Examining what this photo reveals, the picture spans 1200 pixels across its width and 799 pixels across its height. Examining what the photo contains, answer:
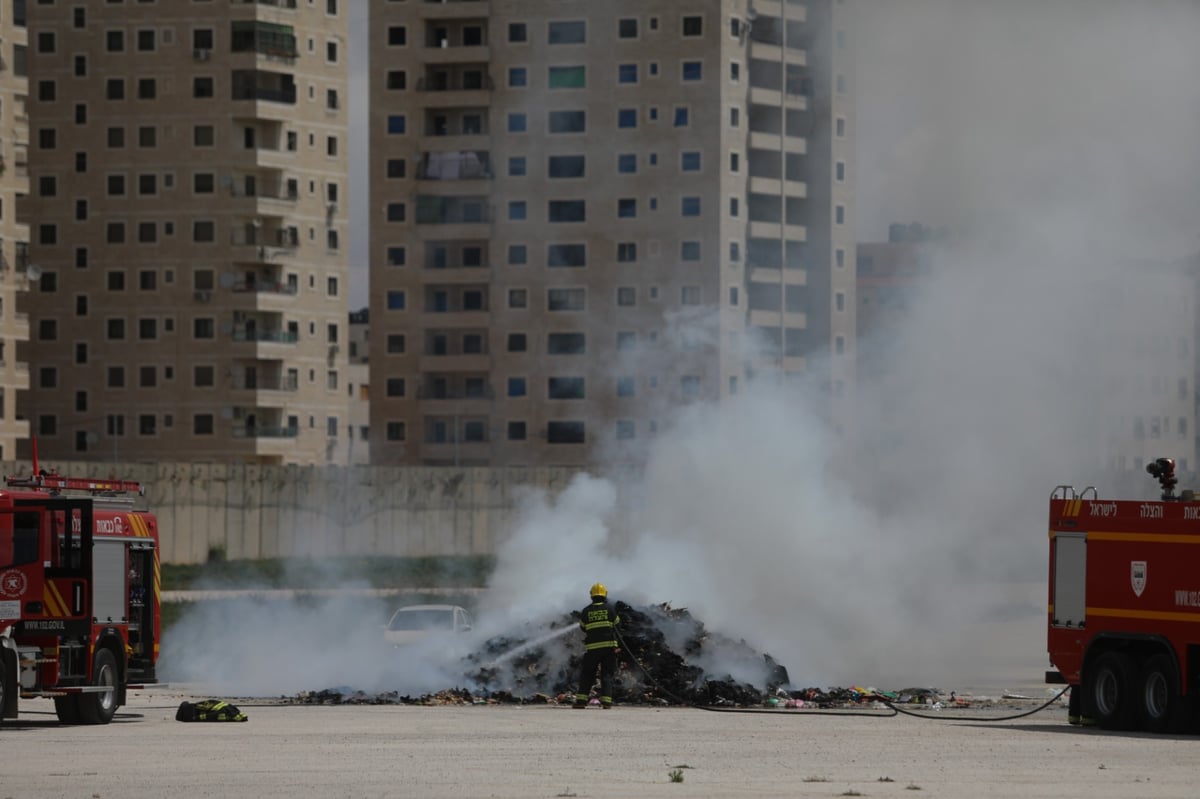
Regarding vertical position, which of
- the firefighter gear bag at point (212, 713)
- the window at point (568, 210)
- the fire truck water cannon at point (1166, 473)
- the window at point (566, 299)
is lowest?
the firefighter gear bag at point (212, 713)

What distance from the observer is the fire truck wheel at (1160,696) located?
3183 cm

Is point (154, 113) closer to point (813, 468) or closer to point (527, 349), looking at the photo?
point (527, 349)

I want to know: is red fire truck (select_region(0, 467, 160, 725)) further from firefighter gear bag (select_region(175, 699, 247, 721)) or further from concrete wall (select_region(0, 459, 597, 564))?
concrete wall (select_region(0, 459, 597, 564))

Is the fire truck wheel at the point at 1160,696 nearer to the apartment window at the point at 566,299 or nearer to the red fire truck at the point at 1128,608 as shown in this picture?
the red fire truck at the point at 1128,608

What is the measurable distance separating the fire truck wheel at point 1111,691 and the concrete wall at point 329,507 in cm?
5869

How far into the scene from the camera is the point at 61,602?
3347 cm

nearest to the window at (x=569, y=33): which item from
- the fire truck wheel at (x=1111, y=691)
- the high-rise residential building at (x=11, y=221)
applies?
the high-rise residential building at (x=11, y=221)

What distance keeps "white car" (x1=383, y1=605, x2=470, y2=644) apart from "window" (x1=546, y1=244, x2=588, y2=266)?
72.1 metres

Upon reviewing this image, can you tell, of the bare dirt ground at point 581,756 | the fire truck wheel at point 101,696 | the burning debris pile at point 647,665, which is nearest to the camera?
the bare dirt ground at point 581,756

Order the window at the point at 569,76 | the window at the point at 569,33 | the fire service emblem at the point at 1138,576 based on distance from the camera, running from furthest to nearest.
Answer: the window at the point at 569,33, the window at the point at 569,76, the fire service emblem at the point at 1138,576

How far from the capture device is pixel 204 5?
122688 millimetres

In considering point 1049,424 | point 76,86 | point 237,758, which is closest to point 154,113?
point 76,86

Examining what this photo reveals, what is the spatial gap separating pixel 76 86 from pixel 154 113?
511 cm

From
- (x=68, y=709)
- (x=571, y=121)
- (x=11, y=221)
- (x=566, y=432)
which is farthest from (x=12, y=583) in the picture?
(x=566, y=432)
